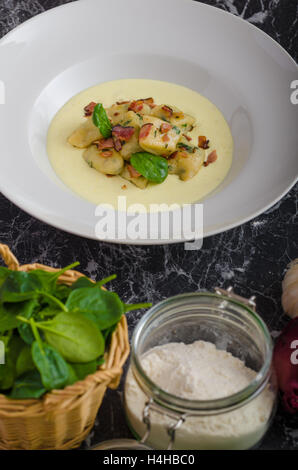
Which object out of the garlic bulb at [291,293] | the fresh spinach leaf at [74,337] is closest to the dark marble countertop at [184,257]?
the garlic bulb at [291,293]

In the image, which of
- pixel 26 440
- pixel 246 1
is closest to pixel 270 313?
pixel 26 440

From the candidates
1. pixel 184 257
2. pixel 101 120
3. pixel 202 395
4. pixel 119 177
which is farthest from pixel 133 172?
pixel 202 395

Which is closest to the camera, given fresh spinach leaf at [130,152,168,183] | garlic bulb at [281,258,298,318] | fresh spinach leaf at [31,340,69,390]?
fresh spinach leaf at [31,340,69,390]

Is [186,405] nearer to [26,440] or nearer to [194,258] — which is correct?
[26,440]

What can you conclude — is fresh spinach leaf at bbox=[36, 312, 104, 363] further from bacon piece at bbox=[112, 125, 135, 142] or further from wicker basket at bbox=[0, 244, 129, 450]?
bacon piece at bbox=[112, 125, 135, 142]

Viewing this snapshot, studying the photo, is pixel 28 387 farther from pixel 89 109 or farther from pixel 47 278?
pixel 89 109

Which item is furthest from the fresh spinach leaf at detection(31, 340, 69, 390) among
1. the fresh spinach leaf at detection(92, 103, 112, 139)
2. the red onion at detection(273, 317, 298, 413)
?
the fresh spinach leaf at detection(92, 103, 112, 139)
